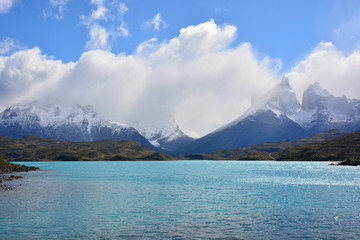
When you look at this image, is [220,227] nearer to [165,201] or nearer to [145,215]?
[145,215]

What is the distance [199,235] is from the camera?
42000 mm

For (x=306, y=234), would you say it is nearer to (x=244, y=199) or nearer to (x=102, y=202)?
(x=244, y=199)

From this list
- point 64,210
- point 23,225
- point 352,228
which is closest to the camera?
point 352,228

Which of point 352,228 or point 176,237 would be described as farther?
point 352,228

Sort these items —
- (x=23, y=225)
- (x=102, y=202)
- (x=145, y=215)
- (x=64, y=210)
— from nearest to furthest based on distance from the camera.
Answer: (x=23, y=225) < (x=145, y=215) < (x=64, y=210) < (x=102, y=202)

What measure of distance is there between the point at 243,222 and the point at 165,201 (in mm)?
26582

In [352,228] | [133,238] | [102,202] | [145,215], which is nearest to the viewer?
[133,238]

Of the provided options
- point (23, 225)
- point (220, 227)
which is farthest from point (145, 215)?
point (23, 225)

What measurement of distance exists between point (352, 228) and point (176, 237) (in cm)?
2464

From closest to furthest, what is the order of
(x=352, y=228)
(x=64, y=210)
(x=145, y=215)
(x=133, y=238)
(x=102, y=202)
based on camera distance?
1. (x=133, y=238)
2. (x=352, y=228)
3. (x=145, y=215)
4. (x=64, y=210)
5. (x=102, y=202)

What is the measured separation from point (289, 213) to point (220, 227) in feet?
55.8

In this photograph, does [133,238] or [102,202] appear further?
[102,202]

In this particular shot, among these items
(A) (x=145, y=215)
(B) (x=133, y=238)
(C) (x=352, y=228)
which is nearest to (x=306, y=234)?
(C) (x=352, y=228)

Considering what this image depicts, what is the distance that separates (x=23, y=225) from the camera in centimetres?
4884
